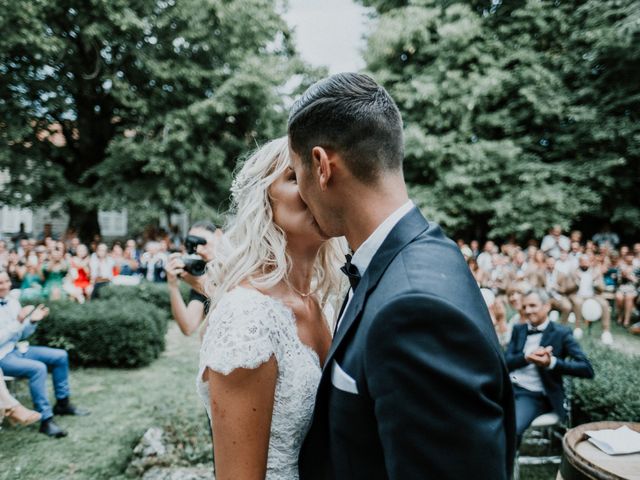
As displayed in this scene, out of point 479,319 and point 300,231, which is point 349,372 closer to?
point 479,319

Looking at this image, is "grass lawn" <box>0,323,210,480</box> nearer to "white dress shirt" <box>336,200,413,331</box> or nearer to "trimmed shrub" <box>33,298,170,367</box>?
"trimmed shrub" <box>33,298,170,367</box>

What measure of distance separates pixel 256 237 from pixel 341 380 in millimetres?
904

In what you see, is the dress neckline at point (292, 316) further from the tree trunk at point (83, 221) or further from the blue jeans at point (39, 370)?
the tree trunk at point (83, 221)


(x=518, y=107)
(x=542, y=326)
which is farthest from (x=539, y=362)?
(x=518, y=107)

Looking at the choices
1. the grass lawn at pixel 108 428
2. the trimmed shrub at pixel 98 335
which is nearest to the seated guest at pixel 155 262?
the trimmed shrub at pixel 98 335

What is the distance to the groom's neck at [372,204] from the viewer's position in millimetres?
1326

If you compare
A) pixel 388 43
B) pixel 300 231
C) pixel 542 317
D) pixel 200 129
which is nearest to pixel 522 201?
pixel 388 43

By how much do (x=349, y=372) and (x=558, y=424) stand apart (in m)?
4.63

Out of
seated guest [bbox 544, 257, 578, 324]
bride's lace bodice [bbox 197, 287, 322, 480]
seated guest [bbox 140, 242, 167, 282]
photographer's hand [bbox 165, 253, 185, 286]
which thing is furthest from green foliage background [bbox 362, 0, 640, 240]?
bride's lace bodice [bbox 197, 287, 322, 480]

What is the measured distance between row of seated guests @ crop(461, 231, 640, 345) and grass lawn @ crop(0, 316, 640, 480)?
6.34 m

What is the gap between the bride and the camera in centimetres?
152

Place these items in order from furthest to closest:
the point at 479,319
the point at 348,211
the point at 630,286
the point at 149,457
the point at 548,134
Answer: the point at 548,134 → the point at 630,286 → the point at 149,457 → the point at 348,211 → the point at 479,319

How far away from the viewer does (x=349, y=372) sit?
1.21 metres

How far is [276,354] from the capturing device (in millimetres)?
1659
